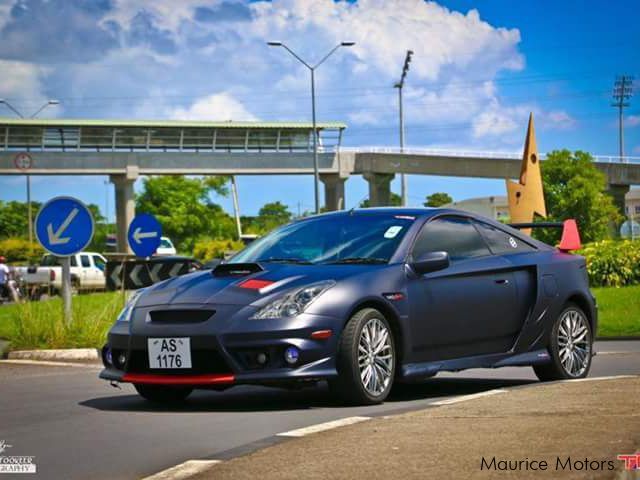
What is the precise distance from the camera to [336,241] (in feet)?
31.8

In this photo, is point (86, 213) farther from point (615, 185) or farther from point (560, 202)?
point (615, 185)

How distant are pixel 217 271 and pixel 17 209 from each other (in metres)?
141

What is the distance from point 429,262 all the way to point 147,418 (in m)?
2.33

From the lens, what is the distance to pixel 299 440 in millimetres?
6766

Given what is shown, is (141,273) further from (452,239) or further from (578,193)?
(578,193)

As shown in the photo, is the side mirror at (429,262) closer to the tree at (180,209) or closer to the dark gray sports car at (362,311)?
the dark gray sports car at (362,311)

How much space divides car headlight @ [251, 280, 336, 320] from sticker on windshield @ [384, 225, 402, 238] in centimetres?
104

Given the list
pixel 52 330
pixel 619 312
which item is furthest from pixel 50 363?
pixel 619 312

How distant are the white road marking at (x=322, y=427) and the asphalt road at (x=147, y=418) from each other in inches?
7.5

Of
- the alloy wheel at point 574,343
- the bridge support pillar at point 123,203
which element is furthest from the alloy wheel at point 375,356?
the bridge support pillar at point 123,203

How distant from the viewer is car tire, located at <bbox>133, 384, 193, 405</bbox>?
950cm

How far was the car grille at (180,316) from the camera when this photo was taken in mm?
8719

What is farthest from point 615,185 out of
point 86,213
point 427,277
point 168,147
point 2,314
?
point 427,277

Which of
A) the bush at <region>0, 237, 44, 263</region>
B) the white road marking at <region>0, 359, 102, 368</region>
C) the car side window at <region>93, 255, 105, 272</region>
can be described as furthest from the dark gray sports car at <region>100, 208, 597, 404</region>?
Result: the bush at <region>0, 237, 44, 263</region>
